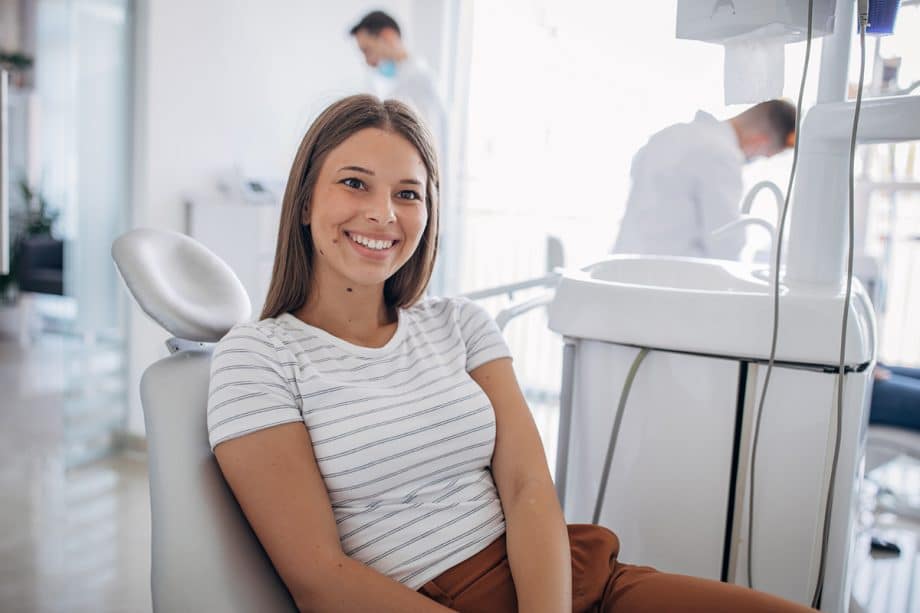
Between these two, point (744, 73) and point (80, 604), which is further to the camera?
point (80, 604)

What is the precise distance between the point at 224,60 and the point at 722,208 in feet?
6.22

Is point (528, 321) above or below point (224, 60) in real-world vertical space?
below

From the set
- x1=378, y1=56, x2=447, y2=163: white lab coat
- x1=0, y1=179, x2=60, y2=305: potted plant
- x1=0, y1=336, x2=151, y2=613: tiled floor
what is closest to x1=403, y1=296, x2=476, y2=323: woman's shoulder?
x1=0, y1=336, x2=151, y2=613: tiled floor

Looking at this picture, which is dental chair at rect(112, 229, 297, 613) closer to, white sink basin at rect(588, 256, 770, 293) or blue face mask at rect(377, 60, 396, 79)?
white sink basin at rect(588, 256, 770, 293)

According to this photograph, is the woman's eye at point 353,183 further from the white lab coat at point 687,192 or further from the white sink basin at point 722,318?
the white lab coat at point 687,192

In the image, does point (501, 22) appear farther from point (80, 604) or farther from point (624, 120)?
point (80, 604)

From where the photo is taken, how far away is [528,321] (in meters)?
3.88

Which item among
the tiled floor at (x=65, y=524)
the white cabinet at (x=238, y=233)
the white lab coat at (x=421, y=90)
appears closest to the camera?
the tiled floor at (x=65, y=524)

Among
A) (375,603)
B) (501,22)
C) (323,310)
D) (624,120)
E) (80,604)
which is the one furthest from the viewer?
(501,22)

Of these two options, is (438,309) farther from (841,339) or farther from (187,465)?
(841,339)

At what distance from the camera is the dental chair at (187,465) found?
2.92 ft

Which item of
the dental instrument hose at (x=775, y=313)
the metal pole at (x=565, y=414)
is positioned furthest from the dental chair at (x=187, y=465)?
the dental instrument hose at (x=775, y=313)

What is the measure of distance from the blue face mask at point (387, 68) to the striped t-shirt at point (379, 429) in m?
2.44

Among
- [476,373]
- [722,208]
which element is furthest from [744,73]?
[722,208]
